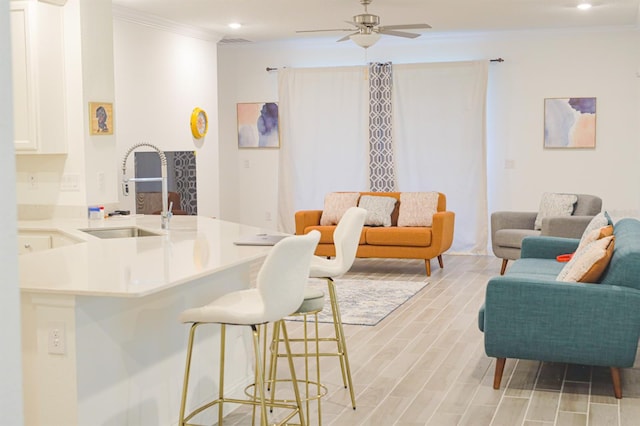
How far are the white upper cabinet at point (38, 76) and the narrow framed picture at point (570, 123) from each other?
6.10 meters

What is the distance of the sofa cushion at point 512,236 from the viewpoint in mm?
8125

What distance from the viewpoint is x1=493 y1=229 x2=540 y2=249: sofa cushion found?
320 inches

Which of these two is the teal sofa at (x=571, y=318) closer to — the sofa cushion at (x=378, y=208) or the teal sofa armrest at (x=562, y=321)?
the teal sofa armrest at (x=562, y=321)

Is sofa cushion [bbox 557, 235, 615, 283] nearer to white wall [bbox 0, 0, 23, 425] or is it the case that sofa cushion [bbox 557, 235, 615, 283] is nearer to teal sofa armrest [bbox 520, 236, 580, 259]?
teal sofa armrest [bbox 520, 236, 580, 259]

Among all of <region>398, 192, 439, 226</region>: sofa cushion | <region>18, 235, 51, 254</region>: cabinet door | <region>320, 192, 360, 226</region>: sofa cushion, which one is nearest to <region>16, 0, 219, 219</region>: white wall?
<region>18, 235, 51, 254</region>: cabinet door

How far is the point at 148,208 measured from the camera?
25.9 ft

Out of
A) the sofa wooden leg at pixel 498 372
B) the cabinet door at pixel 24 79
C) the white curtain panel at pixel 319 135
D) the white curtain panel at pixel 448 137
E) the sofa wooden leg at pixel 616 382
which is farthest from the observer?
the white curtain panel at pixel 319 135

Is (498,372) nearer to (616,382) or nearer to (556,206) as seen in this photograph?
(616,382)

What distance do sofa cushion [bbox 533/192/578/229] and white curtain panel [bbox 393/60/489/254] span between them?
5.18ft

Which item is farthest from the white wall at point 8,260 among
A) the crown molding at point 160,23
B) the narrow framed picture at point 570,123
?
the narrow framed picture at point 570,123

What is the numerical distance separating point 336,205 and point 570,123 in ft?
10.1

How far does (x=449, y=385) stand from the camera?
4656 mm

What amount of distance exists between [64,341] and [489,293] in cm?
238

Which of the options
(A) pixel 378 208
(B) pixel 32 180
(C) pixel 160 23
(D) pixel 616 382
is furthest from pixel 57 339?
(A) pixel 378 208
